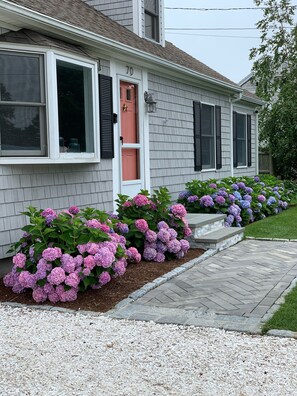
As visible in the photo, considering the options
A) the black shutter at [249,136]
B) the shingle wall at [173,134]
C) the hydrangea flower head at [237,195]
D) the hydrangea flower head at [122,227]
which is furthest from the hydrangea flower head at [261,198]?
the hydrangea flower head at [122,227]

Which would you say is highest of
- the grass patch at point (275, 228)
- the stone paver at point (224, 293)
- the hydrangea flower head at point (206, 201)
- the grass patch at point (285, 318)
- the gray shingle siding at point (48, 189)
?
the gray shingle siding at point (48, 189)

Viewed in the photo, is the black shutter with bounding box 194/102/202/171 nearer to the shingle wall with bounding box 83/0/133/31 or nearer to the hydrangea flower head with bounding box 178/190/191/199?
the hydrangea flower head with bounding box 178/190/191/199

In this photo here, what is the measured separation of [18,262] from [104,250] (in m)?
0.80

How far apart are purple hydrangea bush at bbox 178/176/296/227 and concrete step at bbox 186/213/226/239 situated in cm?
41

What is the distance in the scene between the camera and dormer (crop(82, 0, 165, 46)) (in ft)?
28.8

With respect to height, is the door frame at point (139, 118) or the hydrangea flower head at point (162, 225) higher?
the door frame at point (139, 118)

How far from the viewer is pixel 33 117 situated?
5.34 meters

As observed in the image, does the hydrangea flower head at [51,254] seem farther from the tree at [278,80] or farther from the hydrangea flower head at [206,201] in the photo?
the tree at [278,80]

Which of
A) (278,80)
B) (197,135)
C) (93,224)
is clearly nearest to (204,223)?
(93,224)

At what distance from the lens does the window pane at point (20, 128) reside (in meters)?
5.16

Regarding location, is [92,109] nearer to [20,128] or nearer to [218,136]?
[20,128]

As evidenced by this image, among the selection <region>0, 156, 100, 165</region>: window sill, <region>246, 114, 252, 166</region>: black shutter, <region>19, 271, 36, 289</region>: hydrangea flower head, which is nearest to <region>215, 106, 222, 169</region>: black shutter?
<region>246, 114, 252, 166</region>: black shutter

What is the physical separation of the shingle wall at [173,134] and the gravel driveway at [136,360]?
4774 mm

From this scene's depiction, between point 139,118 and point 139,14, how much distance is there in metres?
2.26
